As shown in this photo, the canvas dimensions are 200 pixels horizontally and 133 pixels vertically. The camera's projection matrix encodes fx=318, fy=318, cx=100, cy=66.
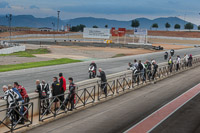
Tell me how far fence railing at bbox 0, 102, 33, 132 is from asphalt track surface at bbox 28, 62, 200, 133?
0.53 metres

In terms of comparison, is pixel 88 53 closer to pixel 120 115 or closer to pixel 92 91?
pixel 92 91

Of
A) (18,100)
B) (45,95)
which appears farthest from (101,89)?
(18,100)

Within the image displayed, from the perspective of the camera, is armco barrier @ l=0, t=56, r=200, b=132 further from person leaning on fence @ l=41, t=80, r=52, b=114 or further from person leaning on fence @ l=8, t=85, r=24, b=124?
person leaning on fence @ l=8, t=85, r=24, b=124

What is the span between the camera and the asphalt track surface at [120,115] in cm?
1223

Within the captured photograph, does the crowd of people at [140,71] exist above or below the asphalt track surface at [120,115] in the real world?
above

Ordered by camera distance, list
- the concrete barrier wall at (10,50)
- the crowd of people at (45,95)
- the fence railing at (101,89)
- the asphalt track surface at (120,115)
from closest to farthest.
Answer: the crowd of people at (45,95), the asphalt track surface at (120,115), the fence railing at (101,89), the concrete barrier wall at (10,50)

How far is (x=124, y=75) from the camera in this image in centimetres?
2178

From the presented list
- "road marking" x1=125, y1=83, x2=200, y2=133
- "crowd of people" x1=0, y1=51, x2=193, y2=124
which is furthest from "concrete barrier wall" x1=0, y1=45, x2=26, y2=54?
"road marking" x1=125, y1=83, x2=200, y2=133

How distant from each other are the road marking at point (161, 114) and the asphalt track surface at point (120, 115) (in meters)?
0.29

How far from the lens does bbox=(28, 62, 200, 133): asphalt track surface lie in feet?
40.1

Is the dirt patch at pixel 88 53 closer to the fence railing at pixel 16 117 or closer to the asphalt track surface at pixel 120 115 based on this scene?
the asphalt track surface at pixel 120 115

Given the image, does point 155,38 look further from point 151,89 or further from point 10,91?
point 10,91

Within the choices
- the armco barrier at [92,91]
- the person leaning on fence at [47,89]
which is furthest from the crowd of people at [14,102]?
the person leaning on fence at [47,89]

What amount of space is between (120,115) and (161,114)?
194 centimetres
